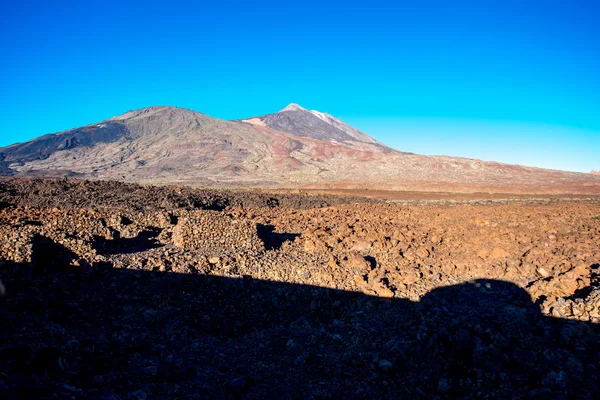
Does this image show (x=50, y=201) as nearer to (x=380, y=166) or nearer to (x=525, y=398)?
(x=525, y=398)

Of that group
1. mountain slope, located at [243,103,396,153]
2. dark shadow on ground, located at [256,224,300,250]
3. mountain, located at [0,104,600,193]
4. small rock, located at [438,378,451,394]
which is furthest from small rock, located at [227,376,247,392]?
mountain slope, located at [243,103,396,153]

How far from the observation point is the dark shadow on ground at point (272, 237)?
983 cm

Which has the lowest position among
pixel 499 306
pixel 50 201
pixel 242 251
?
pixel 499 306

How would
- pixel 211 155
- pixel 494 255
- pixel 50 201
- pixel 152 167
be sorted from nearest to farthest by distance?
pixel 494 255 → pixel 50 201 → pixel 152 167 → pixel 211 155

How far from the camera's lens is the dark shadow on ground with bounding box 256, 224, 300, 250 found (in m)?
9.83

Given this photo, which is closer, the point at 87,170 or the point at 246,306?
the point at 246,306

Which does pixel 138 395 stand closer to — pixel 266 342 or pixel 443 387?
pixel 266 342

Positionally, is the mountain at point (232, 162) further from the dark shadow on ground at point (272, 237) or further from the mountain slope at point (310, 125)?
the dark shadow on ground at point (272, 237)

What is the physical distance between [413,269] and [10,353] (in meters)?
7.35

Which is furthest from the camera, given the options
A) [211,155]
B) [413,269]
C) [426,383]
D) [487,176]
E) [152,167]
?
[211,155]

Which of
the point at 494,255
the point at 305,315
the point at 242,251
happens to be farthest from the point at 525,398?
the point at 242,251

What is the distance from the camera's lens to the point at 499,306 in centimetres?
656

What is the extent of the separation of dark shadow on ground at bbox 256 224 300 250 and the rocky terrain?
10 cm

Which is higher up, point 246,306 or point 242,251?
point 242,251
